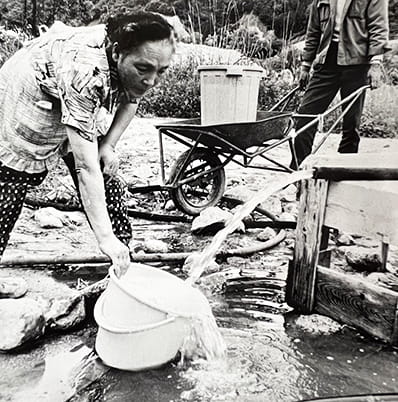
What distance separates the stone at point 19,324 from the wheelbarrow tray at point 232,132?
6.28 feet

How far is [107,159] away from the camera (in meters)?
Result: 2.21

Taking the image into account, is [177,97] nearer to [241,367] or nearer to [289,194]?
[289,194]

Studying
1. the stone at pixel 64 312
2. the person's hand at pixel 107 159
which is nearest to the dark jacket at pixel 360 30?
the person's hand at pixel 107 159

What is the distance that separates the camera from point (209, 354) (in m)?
A: 2.09

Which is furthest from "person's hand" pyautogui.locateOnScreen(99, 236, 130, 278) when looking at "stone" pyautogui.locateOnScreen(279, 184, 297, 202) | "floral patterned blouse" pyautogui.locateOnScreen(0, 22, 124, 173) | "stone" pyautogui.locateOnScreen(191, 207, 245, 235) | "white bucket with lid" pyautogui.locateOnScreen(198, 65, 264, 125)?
"stone" pyautogui.locateOnScreen(279, 184, 297, 202)

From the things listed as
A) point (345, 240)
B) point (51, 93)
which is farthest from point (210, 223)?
point (51, 93)

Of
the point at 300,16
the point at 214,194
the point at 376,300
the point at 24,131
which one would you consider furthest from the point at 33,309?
the point at 300,16

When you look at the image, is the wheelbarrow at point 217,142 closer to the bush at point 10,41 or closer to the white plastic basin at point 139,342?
the white plastic basin at point 139,342

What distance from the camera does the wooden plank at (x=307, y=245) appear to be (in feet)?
7.82

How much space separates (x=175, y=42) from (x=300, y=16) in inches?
395

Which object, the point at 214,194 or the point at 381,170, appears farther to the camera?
the point at 214,194

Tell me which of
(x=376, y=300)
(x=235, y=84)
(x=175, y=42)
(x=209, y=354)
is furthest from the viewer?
(x=235, y=84)

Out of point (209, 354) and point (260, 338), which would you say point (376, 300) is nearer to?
point (260, 338)

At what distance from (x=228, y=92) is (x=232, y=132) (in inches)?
17.2
